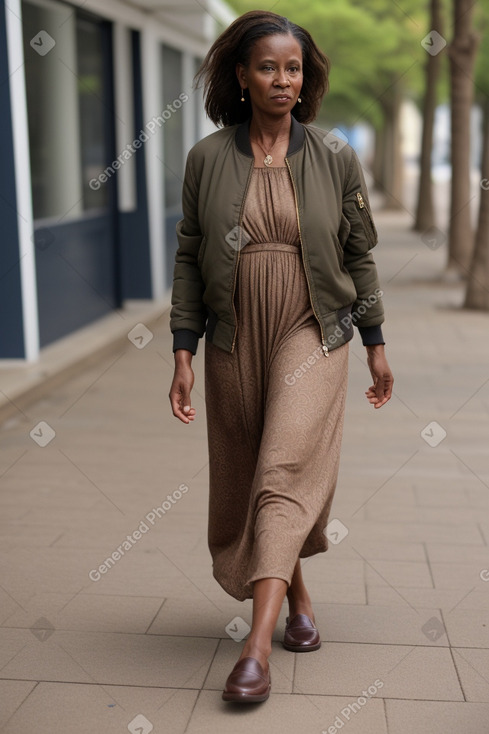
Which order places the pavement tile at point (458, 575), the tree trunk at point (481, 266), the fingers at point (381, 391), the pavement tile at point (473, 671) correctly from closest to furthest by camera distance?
the pavement tile at point (473, 671), the fingers at point (381, 391), the pavement tile at point (458, 575), the tree trunk at point (481, 266)

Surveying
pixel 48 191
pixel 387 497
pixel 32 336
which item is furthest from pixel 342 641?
pixel 48 191

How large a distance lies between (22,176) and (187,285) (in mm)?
4920

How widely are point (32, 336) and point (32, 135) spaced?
191cm

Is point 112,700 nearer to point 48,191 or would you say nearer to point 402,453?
point 402,453

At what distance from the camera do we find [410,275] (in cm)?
1577

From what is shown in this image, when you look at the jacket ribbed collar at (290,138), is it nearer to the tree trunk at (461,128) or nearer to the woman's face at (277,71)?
the woman's face at (277,71)

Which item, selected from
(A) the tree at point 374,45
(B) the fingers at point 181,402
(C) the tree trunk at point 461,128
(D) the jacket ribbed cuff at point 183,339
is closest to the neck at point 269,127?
(D) the jacket ribbed cuff at point 183,339

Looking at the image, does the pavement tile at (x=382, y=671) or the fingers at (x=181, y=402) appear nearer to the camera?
the pavement tile at (x=382, y=671)

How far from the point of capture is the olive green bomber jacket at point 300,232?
3.20m

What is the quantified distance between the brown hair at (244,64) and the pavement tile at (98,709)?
174cm

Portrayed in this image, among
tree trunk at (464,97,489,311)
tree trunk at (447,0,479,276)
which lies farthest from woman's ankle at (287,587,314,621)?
tree trunk at (447,0,479,276)

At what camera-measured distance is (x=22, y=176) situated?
7965mm

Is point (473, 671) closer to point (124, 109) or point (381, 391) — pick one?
point (381, 391)

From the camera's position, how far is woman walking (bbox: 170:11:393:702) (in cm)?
314
